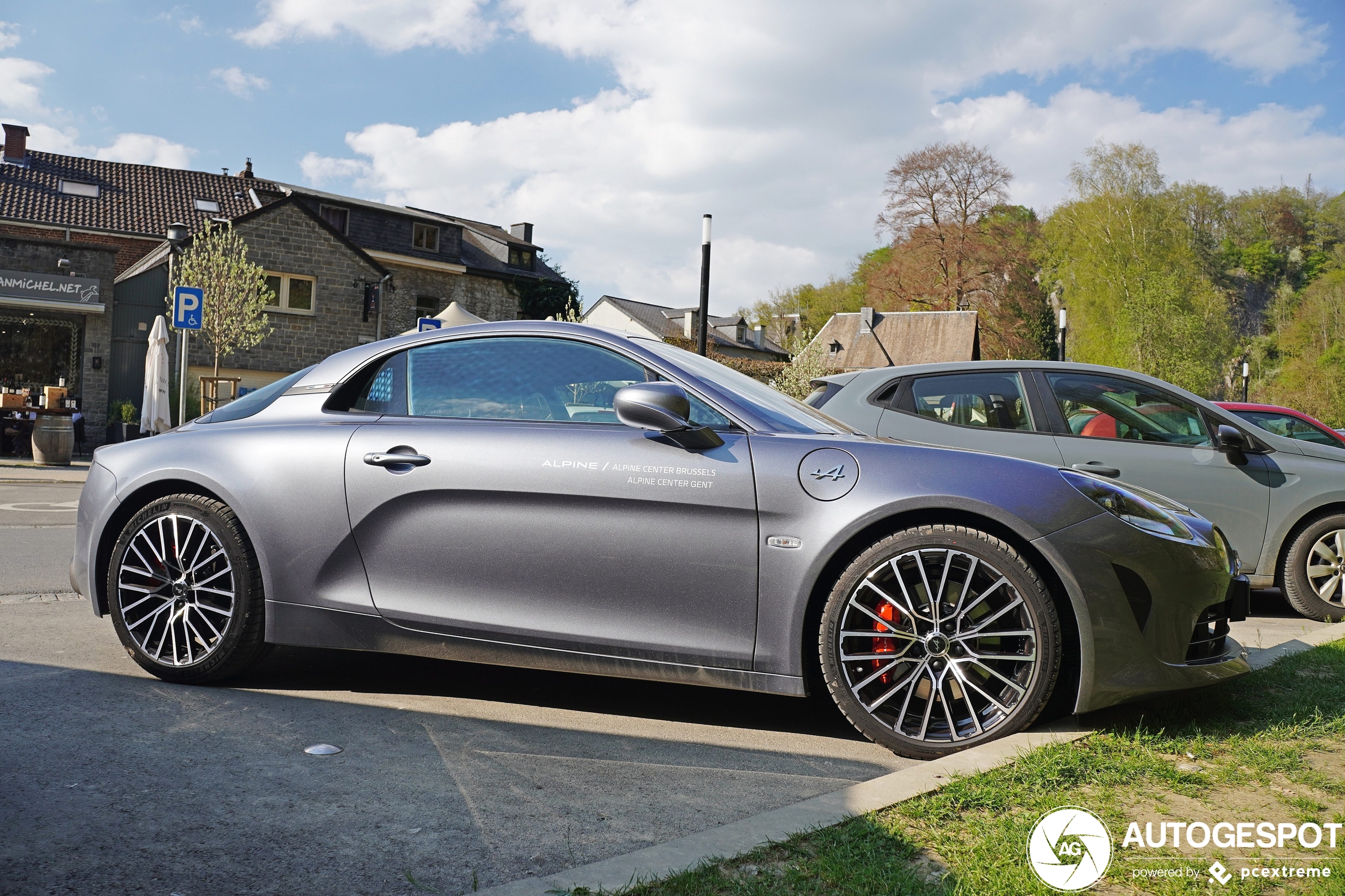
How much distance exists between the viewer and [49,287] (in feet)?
Result: 81.1

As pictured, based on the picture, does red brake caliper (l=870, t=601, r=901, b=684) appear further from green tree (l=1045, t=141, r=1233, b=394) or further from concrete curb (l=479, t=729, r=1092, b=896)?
green tree (l=1045, t=141, r=1233, b=394)

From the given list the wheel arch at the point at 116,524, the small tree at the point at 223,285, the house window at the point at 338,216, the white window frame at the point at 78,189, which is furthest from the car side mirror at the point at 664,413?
the house window at the point at 338,216

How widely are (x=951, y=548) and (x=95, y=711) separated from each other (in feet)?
9.86

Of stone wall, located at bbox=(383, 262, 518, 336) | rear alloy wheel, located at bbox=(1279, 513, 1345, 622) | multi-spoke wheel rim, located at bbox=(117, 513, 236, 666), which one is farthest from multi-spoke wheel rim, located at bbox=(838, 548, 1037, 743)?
stone wall, located at bbox=(383, 262, 518, 336)

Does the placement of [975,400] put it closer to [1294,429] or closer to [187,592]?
[1294,429]

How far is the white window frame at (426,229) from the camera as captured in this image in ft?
140

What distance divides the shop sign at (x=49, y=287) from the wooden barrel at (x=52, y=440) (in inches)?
283

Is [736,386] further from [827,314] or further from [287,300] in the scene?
[827,314]

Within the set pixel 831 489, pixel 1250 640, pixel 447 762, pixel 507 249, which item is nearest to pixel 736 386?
pixel 831 489

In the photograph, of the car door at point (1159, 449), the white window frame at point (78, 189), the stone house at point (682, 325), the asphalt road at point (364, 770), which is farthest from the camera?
the stone house at point (682, 325)

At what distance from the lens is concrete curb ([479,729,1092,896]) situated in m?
2.16

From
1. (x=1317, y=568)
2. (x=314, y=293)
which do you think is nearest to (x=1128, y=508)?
(x=1317, y=568)

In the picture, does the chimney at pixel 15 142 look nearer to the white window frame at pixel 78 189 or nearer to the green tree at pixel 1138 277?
the white window frame at pixel 78 189

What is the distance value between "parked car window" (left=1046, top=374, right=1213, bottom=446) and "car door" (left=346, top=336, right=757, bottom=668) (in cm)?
360
